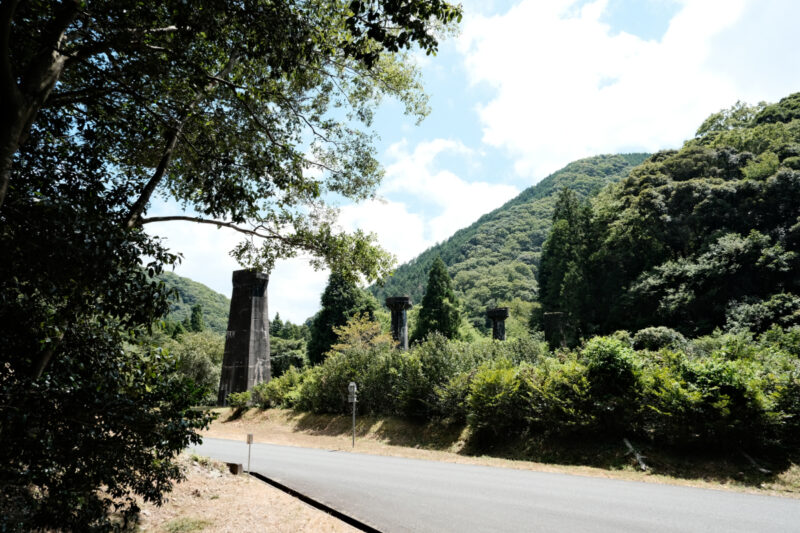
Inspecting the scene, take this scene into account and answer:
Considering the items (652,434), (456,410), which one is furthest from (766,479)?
(456,410)

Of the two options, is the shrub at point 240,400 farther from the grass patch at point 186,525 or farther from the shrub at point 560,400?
the grass patch at point 186,525

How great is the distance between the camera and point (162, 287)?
13.3ft

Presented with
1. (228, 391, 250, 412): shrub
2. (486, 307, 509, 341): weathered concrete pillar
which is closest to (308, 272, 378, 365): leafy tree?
(486, 307, 509, 341): weathered concrete pillar

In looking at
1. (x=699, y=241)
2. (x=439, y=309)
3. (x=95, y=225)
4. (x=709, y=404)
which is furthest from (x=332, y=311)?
(x=95, y=225)

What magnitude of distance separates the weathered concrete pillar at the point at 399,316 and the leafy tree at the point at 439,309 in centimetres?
2789

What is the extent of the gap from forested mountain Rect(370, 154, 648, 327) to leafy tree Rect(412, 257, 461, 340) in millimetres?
16834

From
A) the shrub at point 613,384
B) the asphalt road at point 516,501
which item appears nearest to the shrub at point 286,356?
the shrub at point 613,384

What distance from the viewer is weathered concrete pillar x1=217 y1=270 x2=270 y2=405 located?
20828 millimetres

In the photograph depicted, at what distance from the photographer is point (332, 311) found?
157 feet

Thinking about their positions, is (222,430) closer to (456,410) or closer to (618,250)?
(456,410)

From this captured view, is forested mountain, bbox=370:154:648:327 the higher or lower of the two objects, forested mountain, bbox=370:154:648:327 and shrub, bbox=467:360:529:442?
the higher

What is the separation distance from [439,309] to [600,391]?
4075 centimetres

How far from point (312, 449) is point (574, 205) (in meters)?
45.6

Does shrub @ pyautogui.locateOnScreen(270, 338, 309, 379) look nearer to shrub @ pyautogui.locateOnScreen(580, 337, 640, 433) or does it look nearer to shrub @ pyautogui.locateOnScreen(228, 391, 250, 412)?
shrub @ pyautogui.locateOnScreen(228, 391, 250, 412)
